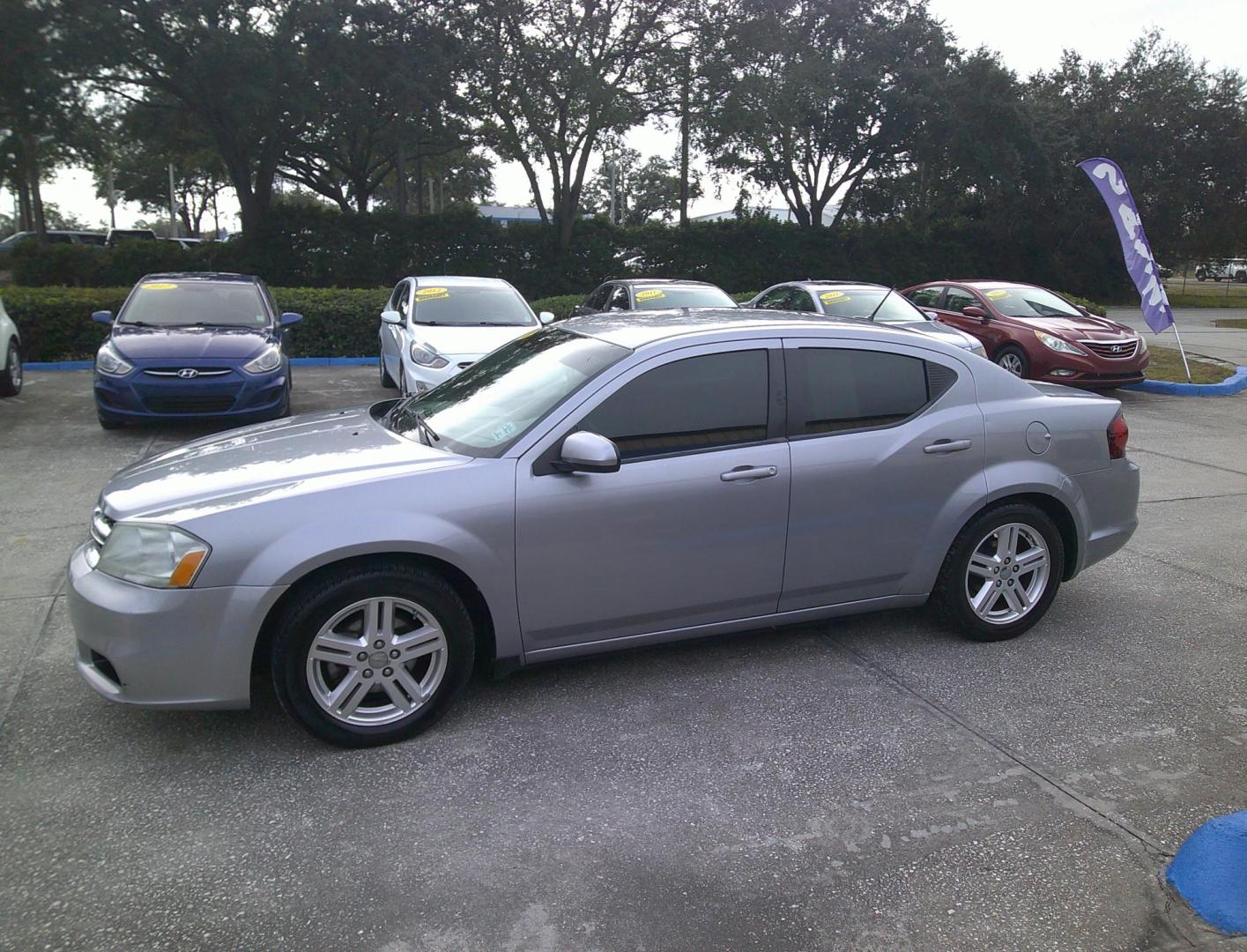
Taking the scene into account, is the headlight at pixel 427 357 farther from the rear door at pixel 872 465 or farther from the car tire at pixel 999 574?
the car tire at pixel 999 574

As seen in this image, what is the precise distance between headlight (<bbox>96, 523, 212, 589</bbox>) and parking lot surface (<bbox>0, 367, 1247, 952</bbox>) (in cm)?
70

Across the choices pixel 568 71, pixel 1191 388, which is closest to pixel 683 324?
pixel 1191 388

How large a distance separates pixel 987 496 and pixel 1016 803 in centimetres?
162

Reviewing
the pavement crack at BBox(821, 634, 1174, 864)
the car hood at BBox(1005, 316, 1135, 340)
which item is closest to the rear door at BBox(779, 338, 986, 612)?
the pavement crack at BBox(821, 634, 1174, 864)

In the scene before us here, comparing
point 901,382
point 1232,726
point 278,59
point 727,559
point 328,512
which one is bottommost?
point 1232,726

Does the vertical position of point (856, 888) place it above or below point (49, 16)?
below

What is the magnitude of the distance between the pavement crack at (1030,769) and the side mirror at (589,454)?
1.67m

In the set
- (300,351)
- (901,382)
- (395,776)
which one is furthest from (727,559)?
(300,351)

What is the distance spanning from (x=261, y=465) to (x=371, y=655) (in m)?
0.95

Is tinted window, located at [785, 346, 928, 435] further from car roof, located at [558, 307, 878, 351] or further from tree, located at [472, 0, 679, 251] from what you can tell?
tree, located at [472, 0, 679, 251]

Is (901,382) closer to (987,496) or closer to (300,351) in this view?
(987,496)

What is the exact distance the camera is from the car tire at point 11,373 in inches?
417

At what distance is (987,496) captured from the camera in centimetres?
445

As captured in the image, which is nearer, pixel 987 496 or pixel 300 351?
pixel 987 496
